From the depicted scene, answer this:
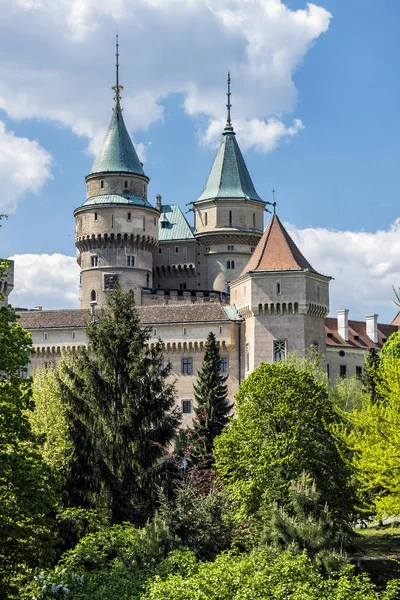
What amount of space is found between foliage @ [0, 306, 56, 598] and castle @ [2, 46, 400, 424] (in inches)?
1506

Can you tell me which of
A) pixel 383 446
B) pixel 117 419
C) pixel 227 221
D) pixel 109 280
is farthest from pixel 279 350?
pixel 383 446

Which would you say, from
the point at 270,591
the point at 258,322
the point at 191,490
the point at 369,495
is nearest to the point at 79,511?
the point at 191,490

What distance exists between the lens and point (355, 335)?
90.9 metres

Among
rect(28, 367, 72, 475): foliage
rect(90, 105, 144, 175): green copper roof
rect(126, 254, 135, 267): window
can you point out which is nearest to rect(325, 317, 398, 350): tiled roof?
rect(126, 254, 135, 267): window

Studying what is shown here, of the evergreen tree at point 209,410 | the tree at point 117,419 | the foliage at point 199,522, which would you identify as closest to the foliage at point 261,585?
the foliage at point 199,522

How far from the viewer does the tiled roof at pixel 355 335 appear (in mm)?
87812

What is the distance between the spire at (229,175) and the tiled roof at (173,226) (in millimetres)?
2868

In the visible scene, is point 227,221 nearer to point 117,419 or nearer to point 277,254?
point 277,254

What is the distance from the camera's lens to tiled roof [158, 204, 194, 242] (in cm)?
9450

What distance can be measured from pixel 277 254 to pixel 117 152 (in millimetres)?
19857

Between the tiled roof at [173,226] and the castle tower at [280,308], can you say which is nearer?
the castle tower at [280,308]

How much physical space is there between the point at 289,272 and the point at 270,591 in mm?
50177

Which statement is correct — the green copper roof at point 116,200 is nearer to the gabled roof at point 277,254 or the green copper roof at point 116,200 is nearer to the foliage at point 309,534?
the gabled roof at point 277,254

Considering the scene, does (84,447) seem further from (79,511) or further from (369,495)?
(369,495)
